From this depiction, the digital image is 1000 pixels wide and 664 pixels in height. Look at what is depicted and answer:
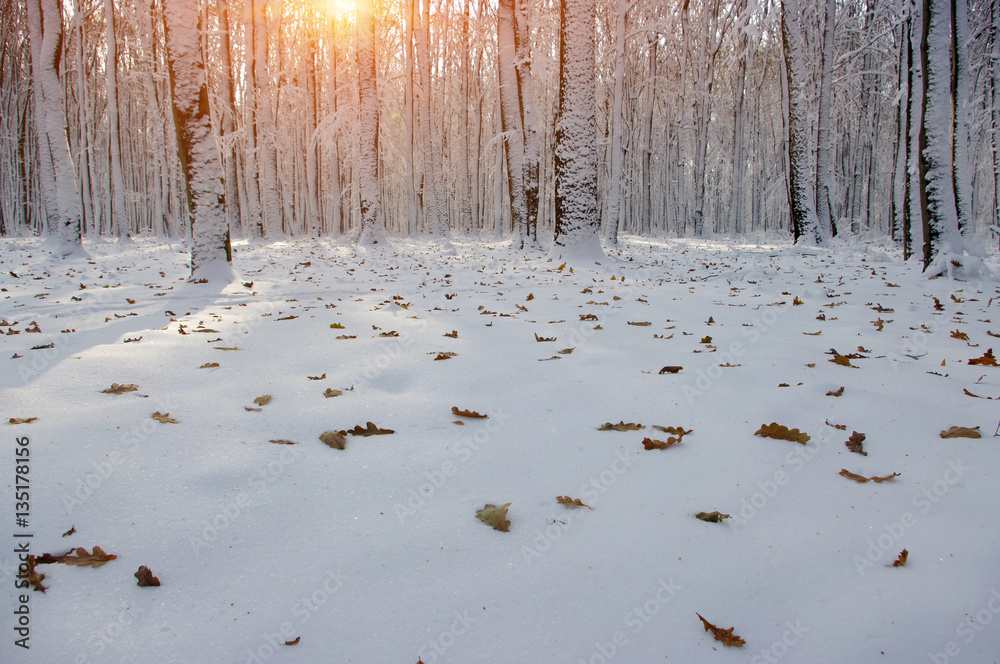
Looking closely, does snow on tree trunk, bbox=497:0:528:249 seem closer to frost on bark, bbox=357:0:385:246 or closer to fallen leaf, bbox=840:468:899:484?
frost on bark, bbox=357:0:385:246

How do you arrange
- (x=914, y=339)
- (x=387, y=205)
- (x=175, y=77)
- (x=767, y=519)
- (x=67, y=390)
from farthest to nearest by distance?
(x=387, y=205) → (x=175, y=77) → (x=914, y=339) → (x=67, y=390) → (x=767, y=519)

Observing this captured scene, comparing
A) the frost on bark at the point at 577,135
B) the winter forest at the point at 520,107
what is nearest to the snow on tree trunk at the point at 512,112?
the winter forest at the point at 520,107

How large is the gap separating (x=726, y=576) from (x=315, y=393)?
196 centimetres

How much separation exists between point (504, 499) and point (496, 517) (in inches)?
5.0

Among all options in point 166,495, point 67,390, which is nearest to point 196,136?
point 67,390

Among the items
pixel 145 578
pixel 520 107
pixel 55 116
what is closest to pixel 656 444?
pixel 145 578

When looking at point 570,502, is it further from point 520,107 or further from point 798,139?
point 520,107

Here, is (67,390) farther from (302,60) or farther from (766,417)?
(302,60)

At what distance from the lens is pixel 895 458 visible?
1.87m

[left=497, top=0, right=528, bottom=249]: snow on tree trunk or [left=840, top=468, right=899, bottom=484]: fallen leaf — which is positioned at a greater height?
[left=497, top=0, right=528, bottom=249]: snow on tree trunk

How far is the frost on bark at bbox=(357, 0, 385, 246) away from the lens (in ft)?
35.6

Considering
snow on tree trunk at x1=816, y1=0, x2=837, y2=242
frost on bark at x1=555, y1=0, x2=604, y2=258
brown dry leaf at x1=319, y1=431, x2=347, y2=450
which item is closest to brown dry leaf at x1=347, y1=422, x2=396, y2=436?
brown dry leaf at x1=319, y1=431, x2=347, y2=450

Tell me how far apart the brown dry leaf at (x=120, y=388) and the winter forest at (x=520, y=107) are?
402cm

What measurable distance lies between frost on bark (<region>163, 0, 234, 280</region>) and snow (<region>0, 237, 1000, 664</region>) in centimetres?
268
